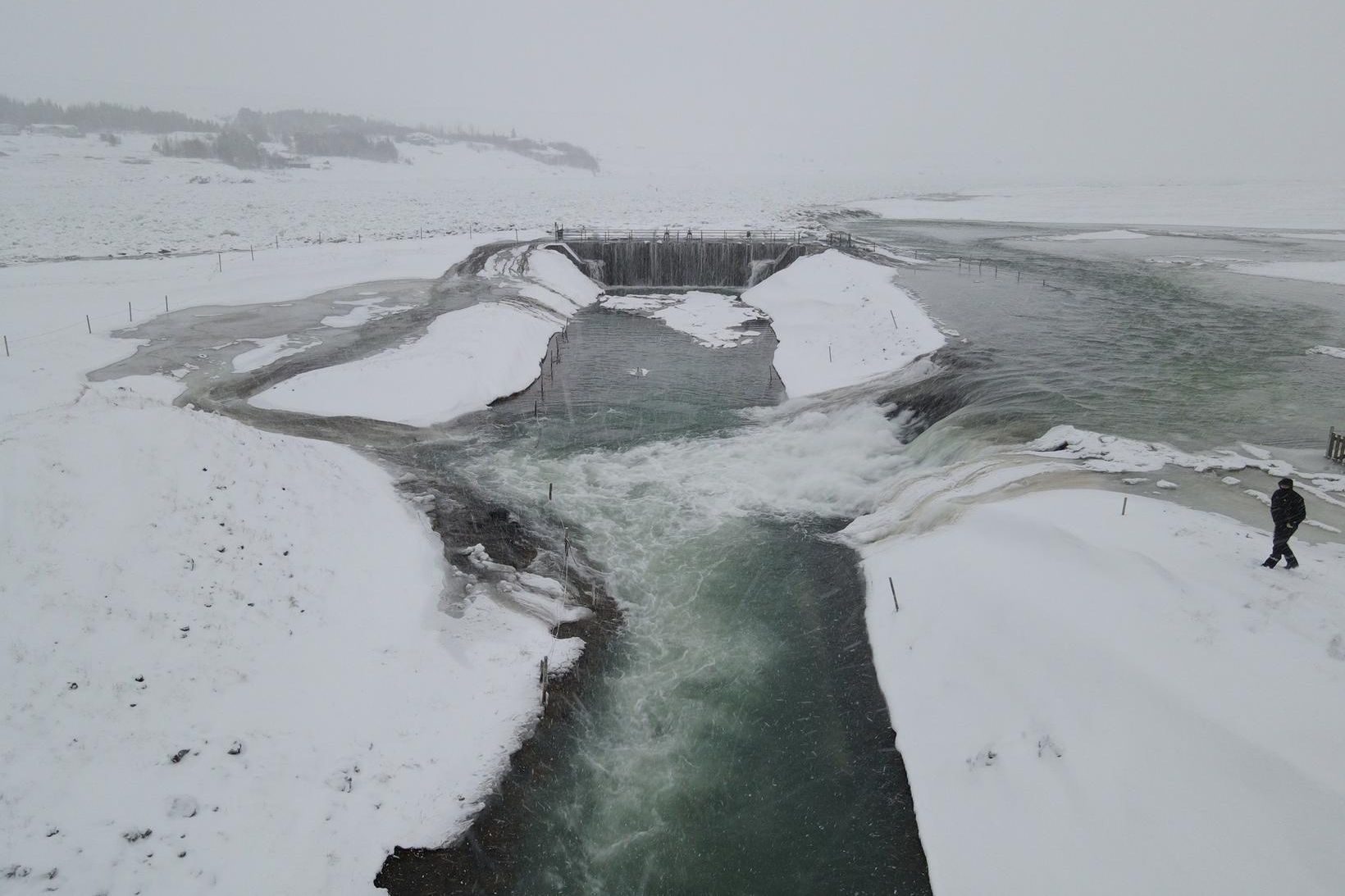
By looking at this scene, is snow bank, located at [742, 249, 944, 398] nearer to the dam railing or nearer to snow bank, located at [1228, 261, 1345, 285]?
the dam railing

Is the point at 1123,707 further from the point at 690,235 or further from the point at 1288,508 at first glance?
the point at 690,235

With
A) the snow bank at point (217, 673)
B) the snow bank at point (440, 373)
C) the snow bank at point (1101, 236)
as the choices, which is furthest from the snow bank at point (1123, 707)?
the snow bank at point (1101, 236)

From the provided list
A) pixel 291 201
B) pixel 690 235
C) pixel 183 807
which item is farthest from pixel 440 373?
pixel 291 201

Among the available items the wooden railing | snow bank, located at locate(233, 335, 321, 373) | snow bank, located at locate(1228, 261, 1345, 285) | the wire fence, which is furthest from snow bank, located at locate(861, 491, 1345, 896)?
the wooden railing

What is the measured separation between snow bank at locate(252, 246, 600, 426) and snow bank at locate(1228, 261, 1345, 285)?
1513 inches

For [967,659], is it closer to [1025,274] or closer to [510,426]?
[510,426]

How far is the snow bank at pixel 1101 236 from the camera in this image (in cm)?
6019

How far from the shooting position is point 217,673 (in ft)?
33.1

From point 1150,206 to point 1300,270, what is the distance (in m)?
61.5

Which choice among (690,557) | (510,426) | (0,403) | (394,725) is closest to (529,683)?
(394,725)

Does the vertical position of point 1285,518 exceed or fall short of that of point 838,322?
it falls short

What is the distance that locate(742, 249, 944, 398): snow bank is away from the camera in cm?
2739

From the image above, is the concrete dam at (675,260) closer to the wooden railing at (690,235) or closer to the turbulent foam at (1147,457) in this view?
the wooden railing at (690,235)

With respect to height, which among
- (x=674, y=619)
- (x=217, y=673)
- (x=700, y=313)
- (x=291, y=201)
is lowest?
(x=674, y=619)
